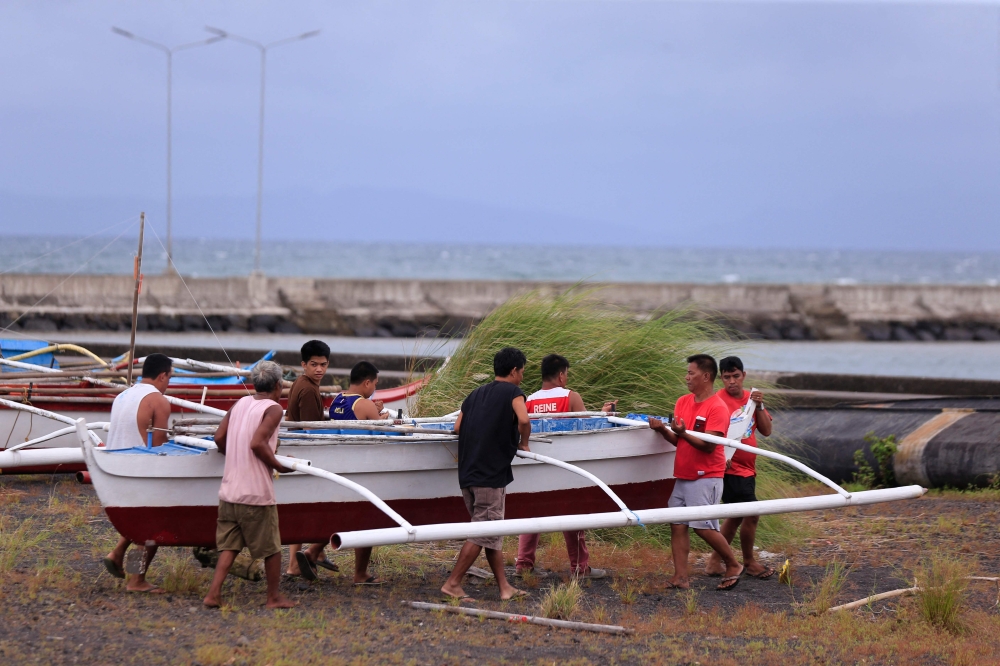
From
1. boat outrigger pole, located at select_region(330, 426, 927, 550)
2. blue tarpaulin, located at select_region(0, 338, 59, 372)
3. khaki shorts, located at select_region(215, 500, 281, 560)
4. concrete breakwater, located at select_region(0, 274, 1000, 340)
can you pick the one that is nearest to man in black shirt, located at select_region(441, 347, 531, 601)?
boat outrigger pole, located at select_region(330, 426, 927, 550)

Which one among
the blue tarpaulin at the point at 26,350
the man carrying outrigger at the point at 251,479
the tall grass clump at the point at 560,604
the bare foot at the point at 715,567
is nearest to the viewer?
the man carrying outrigger at the point at 251,479

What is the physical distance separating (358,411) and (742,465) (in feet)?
9.12

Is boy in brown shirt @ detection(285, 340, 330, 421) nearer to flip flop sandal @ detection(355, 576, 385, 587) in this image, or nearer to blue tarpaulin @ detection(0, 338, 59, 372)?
flip flop sandal @ detection(355, 576, 385, 587)

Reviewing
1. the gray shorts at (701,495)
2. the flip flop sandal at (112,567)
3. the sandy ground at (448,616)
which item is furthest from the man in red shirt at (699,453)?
the flip flop sandal at (112,567)

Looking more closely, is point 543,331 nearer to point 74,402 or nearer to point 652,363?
point 652,363

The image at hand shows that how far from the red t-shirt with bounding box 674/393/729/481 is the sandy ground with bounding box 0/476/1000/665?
814mm

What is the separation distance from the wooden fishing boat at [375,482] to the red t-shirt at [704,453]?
1.83 feet

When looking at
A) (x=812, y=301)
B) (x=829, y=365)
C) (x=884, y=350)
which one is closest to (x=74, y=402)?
(x=829, y=365)

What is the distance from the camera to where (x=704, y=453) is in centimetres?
714

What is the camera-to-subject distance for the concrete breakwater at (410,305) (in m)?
34.4

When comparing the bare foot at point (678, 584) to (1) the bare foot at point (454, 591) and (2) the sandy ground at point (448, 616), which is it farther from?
(1) the bare foot at point (454, 591)

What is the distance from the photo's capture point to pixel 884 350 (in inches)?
1444

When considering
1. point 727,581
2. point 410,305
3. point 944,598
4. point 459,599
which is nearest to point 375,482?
point 459,599

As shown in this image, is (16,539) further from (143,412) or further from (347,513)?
(347,513)
